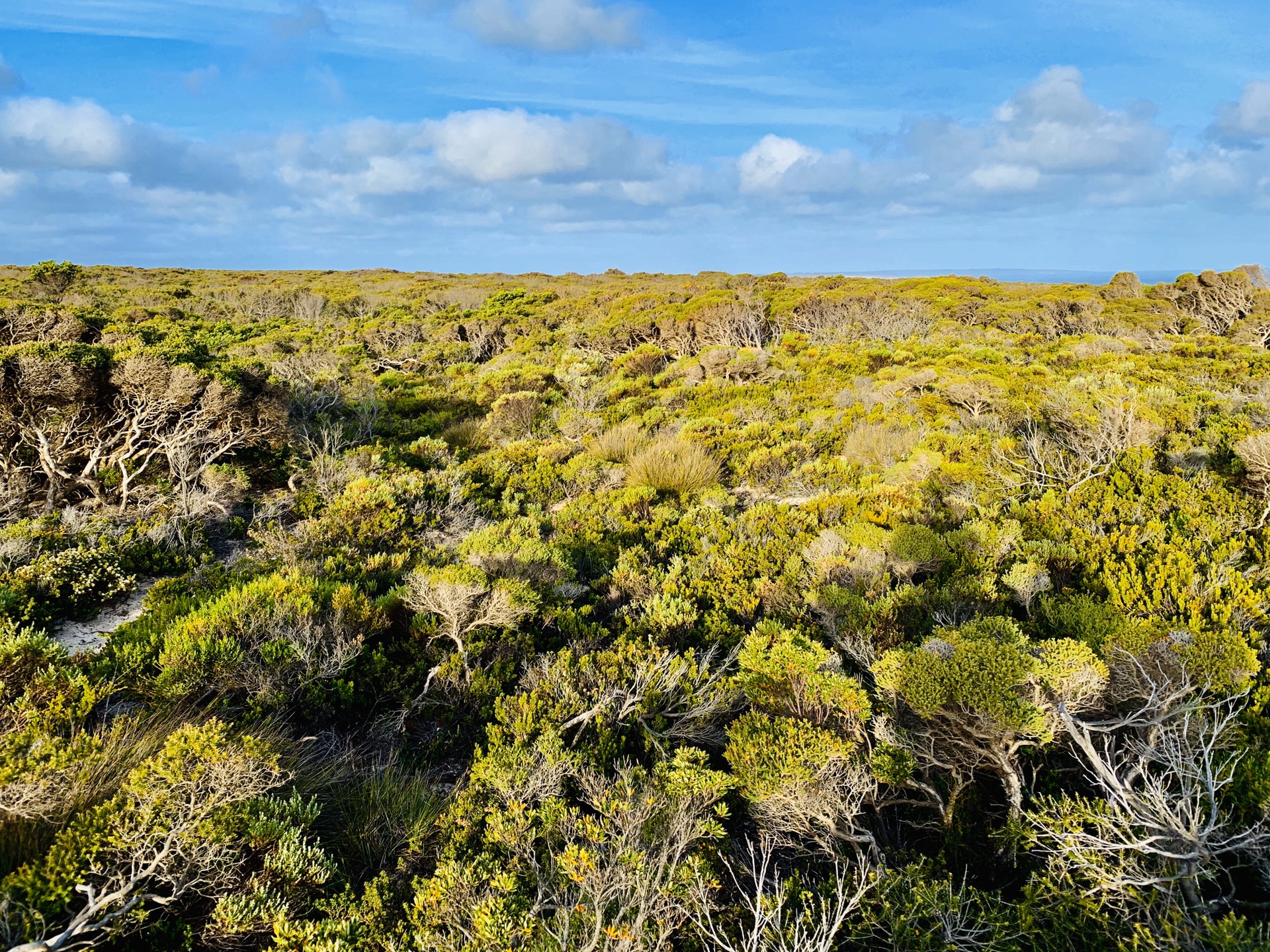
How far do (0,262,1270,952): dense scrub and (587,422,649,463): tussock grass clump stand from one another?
3.6 inches

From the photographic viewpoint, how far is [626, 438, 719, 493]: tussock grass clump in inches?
345

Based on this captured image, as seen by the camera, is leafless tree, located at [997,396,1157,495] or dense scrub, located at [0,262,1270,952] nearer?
dense scrub, located at [0,262,1270,952]

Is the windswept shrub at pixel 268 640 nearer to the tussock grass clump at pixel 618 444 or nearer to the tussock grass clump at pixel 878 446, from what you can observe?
the tussock grass clump at pixel 618 444

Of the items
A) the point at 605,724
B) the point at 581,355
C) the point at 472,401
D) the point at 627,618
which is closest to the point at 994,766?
the point at 605,724

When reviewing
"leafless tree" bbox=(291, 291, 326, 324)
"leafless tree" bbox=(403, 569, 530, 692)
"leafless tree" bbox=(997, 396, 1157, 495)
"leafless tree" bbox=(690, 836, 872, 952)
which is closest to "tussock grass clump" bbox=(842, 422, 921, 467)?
"leafless tree" bbox=(997, 396, 1157, 495)

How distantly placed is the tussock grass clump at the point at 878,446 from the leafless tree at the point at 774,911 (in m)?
7.16

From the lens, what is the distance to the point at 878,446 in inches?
373

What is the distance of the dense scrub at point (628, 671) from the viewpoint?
2430 millimetres

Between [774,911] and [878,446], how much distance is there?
806 centimetres

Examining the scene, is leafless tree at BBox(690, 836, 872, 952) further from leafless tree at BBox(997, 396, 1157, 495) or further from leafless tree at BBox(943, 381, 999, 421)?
leafless tree at BBox(943, 381, 999, 421)

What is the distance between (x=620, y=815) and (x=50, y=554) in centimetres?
564

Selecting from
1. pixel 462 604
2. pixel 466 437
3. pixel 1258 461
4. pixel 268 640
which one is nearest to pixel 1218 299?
pixel 1258 461

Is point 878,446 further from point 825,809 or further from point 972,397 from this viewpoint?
point 825,809

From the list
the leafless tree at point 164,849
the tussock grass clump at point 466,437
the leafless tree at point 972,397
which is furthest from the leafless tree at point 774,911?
the leafless tree at point 972,397
